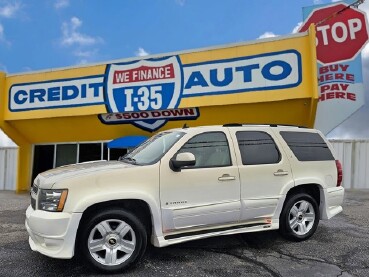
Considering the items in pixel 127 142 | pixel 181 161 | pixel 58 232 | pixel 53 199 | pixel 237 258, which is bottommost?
pixel 237 258

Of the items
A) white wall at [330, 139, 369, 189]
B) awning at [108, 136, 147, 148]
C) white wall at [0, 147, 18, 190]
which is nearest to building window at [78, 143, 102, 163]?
awning at [108, 136, 147, 148]

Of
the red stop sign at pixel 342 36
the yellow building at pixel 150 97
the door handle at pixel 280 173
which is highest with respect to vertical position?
the red stop sign at pixel 342 36

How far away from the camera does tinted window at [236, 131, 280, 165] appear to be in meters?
5.33

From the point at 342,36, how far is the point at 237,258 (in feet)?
40.6

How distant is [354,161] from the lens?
54.4 feet

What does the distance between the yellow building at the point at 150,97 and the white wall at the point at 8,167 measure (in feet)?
9.23

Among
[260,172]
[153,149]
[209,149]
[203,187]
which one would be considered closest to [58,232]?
[153,149]

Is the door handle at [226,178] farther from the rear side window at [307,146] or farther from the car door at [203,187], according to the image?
the rear side window at [307,146]

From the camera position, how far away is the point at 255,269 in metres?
4.48

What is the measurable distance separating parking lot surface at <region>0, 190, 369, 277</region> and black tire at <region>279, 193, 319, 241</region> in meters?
0.15

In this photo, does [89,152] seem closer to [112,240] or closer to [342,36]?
[112,240]

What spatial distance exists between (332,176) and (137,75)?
8554 mm

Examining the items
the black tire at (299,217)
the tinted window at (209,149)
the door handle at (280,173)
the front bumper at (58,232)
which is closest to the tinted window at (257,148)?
the door handle at (280,173)

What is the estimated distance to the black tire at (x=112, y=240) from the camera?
13.9 feet
